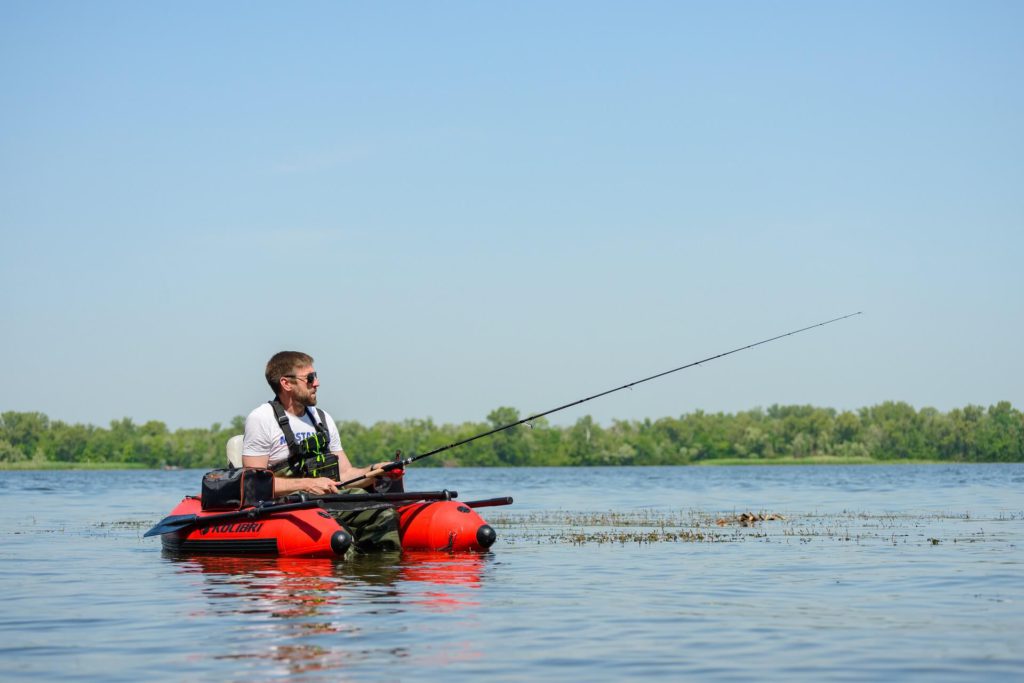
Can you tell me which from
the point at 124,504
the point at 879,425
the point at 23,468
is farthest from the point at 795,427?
the point at 124,504

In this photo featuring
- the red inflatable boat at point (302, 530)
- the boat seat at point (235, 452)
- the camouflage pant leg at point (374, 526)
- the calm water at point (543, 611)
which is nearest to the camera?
the calm water at point (543, 611)

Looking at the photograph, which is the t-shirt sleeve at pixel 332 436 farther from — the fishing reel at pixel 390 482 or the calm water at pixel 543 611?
the calm water at pixel 543 611

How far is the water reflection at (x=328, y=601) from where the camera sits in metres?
8.56

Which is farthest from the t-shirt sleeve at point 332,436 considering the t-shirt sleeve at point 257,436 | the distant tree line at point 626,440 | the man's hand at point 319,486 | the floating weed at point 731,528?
the distant tree line at point 626,440

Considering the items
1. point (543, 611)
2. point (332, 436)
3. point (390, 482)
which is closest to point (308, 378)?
point (332, 436)

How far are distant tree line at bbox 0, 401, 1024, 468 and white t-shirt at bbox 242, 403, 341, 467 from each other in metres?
119

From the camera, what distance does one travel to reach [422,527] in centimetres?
1498

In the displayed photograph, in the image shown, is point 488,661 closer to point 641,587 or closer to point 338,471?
point 641,587

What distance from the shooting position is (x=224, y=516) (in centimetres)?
1505

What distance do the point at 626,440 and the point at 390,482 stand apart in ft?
447

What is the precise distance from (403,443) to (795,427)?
4457cm

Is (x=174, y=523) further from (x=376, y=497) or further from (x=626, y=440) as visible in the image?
(x=626, y=440)

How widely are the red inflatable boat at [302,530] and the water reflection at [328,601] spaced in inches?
5.9

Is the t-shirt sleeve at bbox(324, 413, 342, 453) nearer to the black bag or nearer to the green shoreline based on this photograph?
the black bag
